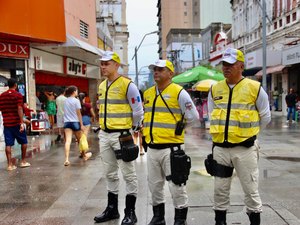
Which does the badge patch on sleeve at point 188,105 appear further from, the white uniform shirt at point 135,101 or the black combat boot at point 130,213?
the black combat boot at point 130,213

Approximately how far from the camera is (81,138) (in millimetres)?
9117

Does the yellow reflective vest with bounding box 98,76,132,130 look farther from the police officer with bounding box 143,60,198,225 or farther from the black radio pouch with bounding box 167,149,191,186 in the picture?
the black radio pouch with bounding box 167,149,191,186

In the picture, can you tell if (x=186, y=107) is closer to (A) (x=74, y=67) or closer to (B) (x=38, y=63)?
(B) (x=38, y=63)

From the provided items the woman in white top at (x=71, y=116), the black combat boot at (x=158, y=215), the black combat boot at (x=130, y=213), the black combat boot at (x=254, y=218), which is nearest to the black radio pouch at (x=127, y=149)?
the black combat boot at (x=130, y=213)

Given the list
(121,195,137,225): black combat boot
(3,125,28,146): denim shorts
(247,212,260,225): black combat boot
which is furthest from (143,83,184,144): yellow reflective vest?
(3,125,28,146): denim shorts

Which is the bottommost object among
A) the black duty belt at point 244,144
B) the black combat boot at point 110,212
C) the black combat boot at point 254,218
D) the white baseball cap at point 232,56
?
the black combat boot at point 110,212

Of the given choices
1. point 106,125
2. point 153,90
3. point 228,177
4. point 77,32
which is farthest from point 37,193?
point 77,32

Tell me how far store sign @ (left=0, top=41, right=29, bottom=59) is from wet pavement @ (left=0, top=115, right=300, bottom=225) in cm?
525

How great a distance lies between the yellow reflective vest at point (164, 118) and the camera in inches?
170

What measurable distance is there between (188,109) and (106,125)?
1.06 m

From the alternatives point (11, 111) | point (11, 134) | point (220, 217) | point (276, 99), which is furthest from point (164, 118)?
point (276, 99)

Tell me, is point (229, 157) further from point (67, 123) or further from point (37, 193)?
point (67, 123)

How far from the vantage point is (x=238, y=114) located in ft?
13.1

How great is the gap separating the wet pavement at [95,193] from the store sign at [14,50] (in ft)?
17.2
